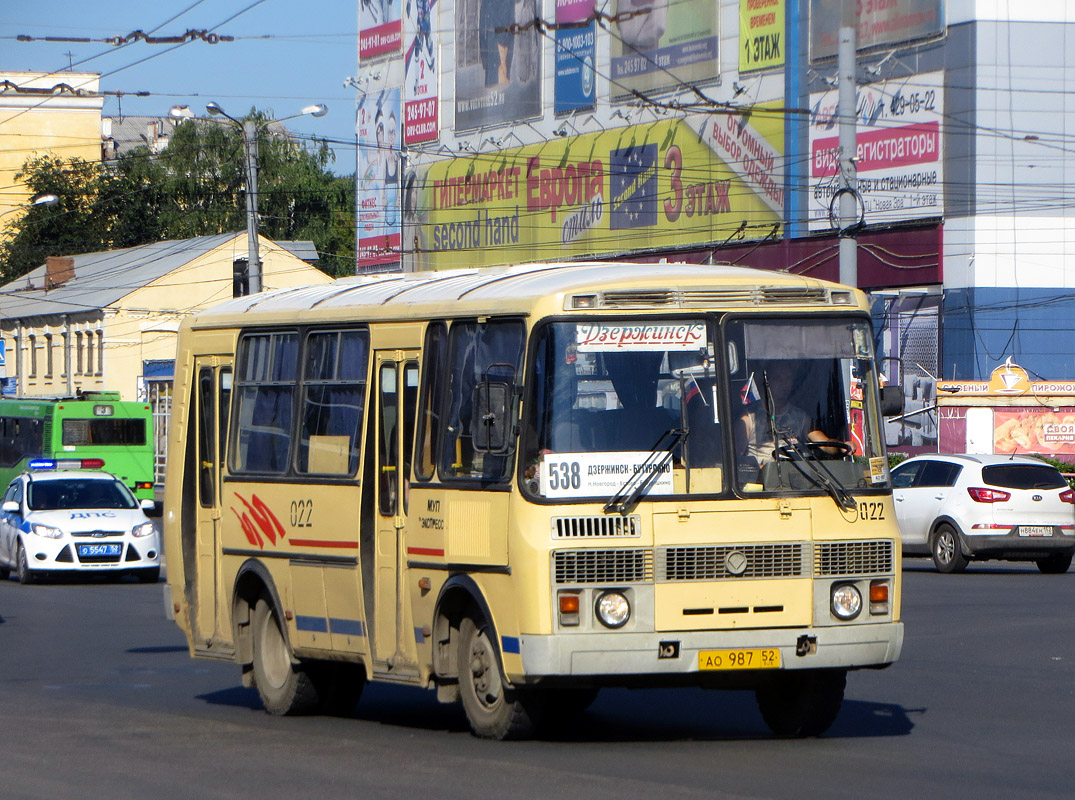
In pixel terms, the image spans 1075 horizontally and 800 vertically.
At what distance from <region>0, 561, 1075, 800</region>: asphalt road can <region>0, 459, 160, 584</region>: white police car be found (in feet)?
31.3

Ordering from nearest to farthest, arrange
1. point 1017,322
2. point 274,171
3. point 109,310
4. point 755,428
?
point 755,428, point 1017,322, point 109,310, point 274,171

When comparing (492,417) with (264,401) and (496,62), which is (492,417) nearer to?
(264,401)

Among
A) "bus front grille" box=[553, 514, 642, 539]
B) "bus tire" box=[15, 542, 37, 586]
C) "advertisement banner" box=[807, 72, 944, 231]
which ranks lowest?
"bus tire" box=[15, 542, 37, 586]

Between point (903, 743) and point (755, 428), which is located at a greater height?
point (755, 428)

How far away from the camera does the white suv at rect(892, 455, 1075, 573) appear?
24953 mm

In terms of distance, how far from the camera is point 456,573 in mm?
9891

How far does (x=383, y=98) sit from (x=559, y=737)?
2614 inches

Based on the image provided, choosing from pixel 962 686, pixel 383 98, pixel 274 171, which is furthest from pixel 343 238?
pixel 962 686

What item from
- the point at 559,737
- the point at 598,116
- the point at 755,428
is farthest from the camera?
the point at 598,116

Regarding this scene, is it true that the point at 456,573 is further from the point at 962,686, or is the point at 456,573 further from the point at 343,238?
the point at 343,238

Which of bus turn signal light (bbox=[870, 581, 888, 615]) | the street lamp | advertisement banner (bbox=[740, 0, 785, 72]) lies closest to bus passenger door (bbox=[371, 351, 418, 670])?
bus turn signal light (bbox=[870, 581, 888, 615])

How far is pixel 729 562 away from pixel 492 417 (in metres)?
1.40

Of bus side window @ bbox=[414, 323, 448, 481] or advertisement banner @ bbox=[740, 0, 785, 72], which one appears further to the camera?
advertisement banner @ bbox=[740, 0, 785, 72]

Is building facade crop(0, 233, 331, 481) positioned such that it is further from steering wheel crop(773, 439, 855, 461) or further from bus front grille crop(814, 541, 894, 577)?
bus front grille crop(814, 541, 894, 577)
